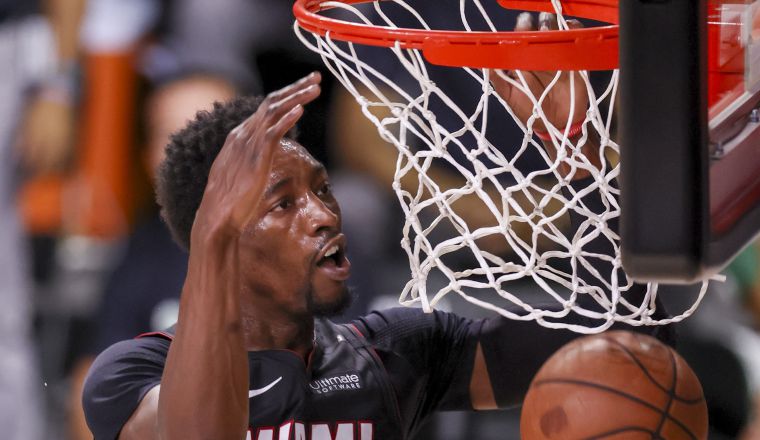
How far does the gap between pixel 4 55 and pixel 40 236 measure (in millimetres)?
592

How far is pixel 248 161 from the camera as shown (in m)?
1.66

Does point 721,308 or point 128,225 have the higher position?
point 128,225

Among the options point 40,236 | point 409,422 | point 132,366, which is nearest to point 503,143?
point 409,422

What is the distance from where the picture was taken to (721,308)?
3176 mm

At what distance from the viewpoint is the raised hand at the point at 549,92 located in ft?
6.27

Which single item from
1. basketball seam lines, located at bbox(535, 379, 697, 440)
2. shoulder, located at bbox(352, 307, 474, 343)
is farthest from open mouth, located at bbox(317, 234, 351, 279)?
basketball seam lines, located at bbox(535, 379, 697, 440)

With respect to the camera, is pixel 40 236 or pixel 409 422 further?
pixel 40 236

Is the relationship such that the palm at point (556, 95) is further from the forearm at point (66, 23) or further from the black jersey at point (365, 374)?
the forearm at point (66, 23)

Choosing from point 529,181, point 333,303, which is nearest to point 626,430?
point 529,181

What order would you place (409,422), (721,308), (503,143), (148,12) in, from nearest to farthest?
(409,422) → (503,143) → (721,308) → (148,12)

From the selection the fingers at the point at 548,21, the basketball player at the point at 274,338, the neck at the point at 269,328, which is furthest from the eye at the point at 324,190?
the fingers at the point at 548,21

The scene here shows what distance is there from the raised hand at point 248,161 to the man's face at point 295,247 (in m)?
0.34

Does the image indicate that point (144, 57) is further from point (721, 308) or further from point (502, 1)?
point (721, 308)

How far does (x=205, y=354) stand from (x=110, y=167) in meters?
1.87
